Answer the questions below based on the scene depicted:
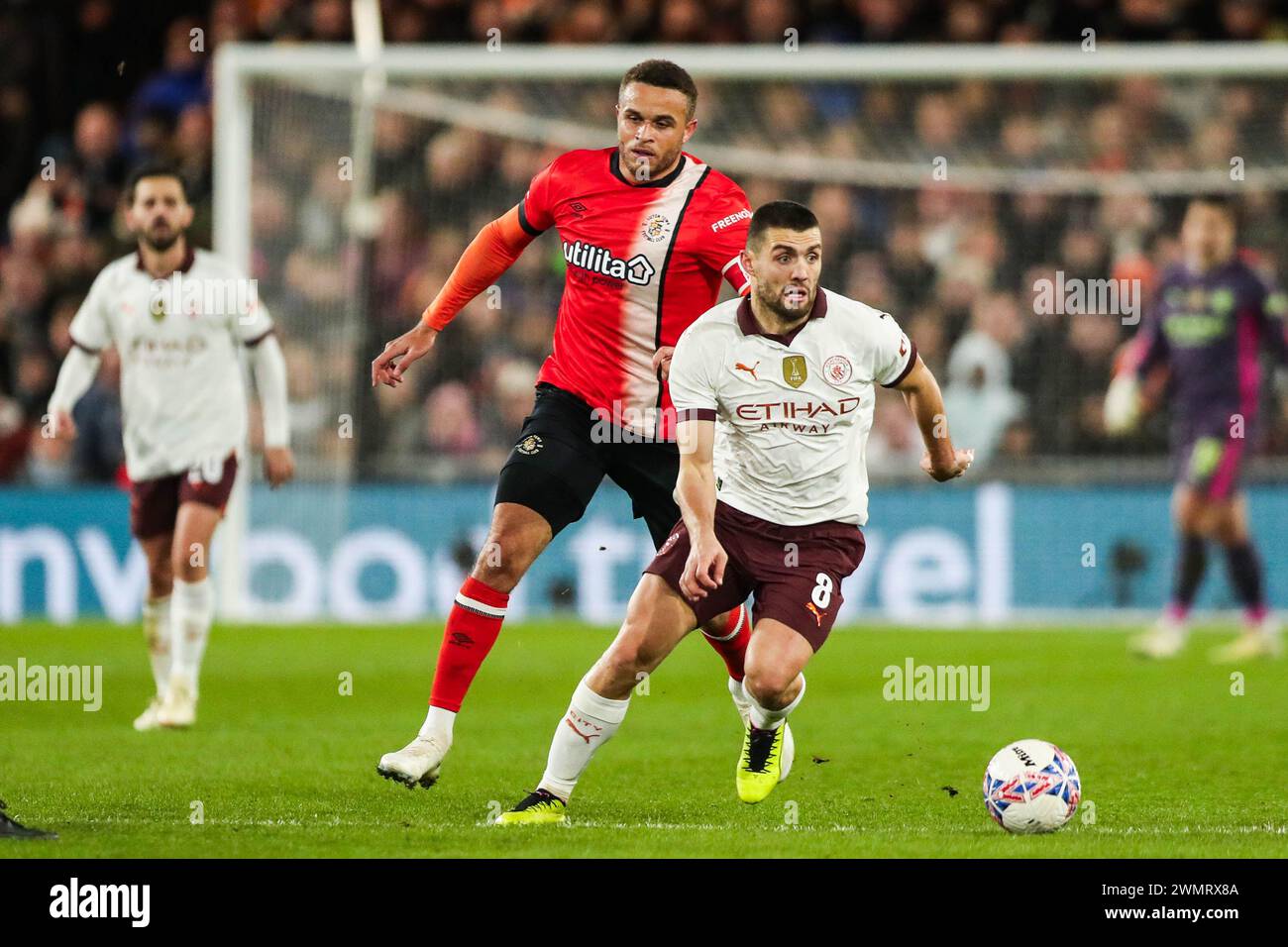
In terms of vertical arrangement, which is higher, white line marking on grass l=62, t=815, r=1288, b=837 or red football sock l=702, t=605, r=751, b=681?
red football sock l=702, t=605, r=751, b=681

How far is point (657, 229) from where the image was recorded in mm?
7059

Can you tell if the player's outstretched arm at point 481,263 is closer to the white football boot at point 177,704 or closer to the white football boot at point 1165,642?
the white football boot at point 177,704

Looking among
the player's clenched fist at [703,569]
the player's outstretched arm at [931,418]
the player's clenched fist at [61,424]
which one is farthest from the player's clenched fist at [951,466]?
the player's clenched fist at [61,424]

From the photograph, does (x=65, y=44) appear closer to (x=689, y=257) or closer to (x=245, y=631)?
(x=245, y=631)

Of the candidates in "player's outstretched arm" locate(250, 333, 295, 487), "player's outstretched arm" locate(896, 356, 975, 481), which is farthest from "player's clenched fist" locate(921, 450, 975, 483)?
"player's outstretched arm" locate(250, 333, 295, 487)

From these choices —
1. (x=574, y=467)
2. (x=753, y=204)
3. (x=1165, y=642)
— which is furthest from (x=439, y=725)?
(x=753, y=204)

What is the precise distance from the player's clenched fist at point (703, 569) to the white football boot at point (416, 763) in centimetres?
105

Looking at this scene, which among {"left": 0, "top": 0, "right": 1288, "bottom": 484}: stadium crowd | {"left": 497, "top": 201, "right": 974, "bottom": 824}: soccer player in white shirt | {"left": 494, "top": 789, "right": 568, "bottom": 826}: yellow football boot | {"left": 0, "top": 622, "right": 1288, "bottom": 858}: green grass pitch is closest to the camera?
{"left": 0, "top": 622, "right": 1288, "bottom": 858}: green grass pitch

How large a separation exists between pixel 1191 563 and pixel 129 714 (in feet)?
22.9

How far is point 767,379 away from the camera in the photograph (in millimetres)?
6586

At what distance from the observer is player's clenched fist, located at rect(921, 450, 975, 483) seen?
6717 millimetres

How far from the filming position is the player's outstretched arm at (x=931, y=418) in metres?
6.64

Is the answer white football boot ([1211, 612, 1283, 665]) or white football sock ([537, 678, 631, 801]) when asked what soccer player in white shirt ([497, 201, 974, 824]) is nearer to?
white football sock ([537, 678, 631, 801])

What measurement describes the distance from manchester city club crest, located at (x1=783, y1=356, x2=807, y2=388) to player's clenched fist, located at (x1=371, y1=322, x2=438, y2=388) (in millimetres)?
1298
